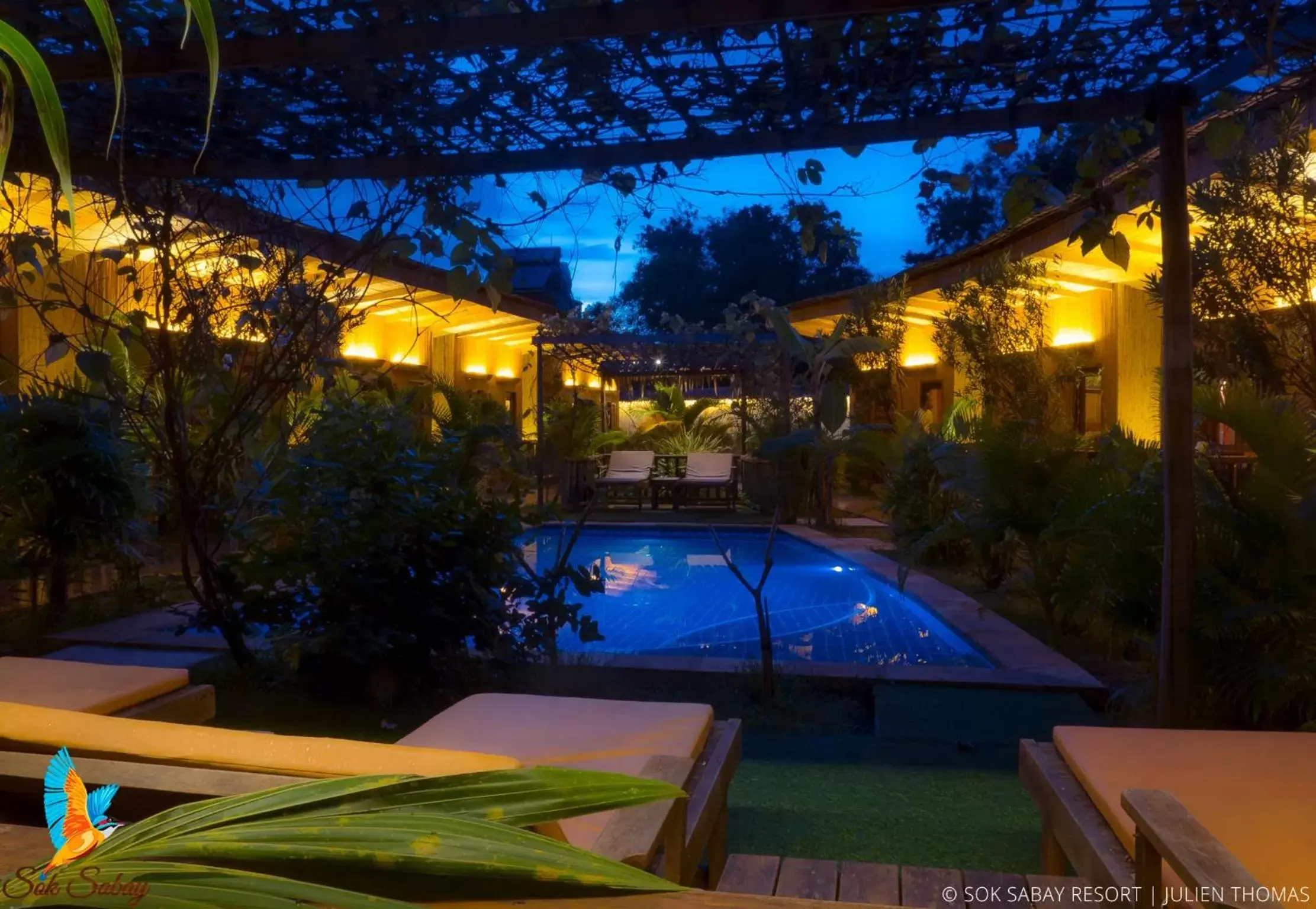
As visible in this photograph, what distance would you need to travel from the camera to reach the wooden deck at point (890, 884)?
1.89 meters

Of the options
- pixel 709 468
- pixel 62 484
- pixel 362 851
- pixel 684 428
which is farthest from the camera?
pixel 684 428

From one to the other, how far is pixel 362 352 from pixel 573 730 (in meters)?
13.0

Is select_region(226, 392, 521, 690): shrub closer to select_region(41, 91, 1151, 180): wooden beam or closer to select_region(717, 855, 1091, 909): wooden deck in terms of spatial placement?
select_region(41, 91, 1151, 180): wooden beam

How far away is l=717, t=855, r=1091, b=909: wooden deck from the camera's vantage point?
1.89m

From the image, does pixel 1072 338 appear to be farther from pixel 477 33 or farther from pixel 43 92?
pixel 43 92

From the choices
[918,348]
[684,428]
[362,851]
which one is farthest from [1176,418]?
[684,428]

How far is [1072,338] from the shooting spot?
11656mm

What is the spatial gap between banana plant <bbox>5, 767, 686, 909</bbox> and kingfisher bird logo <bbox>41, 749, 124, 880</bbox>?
0.02m

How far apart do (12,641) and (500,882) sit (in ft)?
18.4

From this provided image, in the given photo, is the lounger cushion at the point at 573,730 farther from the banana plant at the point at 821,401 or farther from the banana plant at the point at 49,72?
the banana plant at the point at 821,401

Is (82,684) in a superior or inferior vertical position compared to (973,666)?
superior

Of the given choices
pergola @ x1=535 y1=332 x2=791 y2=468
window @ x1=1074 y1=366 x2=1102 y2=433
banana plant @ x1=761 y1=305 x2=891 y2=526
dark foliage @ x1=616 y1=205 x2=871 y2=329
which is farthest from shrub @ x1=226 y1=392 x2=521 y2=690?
dark foliage @ x1=616 y1=205 x2=871 y2=329

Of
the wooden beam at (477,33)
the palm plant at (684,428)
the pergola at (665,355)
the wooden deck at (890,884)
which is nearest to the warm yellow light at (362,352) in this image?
the pergola at (665,355)

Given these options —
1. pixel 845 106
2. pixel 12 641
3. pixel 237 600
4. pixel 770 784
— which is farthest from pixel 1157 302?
pixel 12 641
